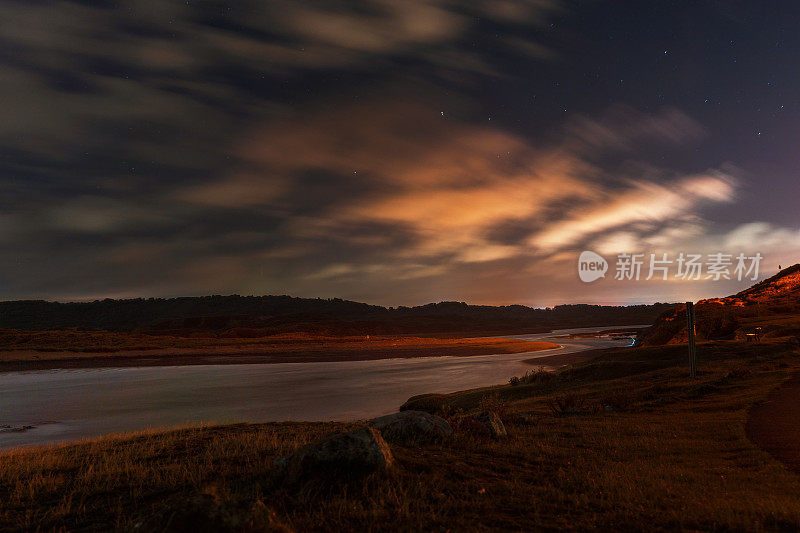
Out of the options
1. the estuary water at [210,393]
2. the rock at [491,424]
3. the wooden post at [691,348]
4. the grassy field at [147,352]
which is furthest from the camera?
the grassy field at [147,352]

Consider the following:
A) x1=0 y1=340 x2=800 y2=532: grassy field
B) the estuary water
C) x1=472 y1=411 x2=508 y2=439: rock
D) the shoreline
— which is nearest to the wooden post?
x1=0 y1=340 x2=800 y2=532: grassy field

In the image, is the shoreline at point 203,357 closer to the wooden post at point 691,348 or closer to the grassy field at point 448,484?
the wooden post at point 691,348

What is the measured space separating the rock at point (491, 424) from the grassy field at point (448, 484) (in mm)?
450

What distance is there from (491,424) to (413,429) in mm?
2477

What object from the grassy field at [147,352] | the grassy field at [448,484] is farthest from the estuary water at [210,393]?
the grassy field at [448,484]

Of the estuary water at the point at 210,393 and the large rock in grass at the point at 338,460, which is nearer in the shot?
the large rock in grass at the point at 338,460

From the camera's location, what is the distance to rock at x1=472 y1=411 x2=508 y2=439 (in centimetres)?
1195

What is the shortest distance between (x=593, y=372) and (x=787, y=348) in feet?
41.4

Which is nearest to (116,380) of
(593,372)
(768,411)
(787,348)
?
(593,372)

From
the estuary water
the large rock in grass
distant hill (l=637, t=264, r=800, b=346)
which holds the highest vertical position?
distant hill (l=637, t=264, r=800, b=346)

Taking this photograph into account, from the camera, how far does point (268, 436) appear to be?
1296cm

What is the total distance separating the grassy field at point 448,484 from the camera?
605cm

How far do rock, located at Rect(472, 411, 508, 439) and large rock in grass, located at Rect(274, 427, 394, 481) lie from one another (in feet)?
16.0

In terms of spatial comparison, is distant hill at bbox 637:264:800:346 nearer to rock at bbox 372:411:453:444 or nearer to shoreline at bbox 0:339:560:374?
shoreline at bbox 0:339:560:374
